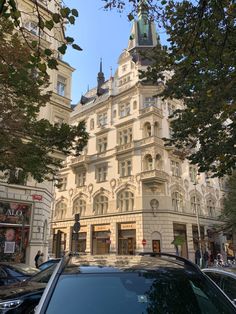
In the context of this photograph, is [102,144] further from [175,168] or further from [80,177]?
[175,168]

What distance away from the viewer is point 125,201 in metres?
35.5

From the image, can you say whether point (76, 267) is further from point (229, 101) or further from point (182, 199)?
point (182, 199)

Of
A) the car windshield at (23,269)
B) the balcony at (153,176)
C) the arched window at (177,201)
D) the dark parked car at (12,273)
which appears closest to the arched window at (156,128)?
the balcony at (153,176)

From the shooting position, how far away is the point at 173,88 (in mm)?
11836

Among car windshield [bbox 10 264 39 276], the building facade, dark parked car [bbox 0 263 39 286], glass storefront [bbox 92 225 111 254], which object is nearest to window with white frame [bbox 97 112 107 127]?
glass storefront [bbox 92 225 111 254]

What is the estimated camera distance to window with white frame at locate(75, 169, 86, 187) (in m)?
41.4

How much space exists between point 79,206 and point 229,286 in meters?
36.6

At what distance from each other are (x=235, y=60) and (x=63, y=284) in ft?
26.9

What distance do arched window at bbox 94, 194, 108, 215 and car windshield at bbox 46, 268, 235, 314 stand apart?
34424mm

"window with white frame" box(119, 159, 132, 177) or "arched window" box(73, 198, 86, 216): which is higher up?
"window with white frame" box(119, 159, 132, 177)

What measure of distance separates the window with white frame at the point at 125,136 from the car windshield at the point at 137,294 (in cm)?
3462

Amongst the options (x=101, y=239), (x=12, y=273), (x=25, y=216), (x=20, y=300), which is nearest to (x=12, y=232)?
(x=25, y=216)

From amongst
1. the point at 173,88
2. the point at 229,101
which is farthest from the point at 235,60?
the point at 173,88

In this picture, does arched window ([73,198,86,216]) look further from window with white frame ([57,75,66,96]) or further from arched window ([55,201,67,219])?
window with white frame ([57,75,66,96])
